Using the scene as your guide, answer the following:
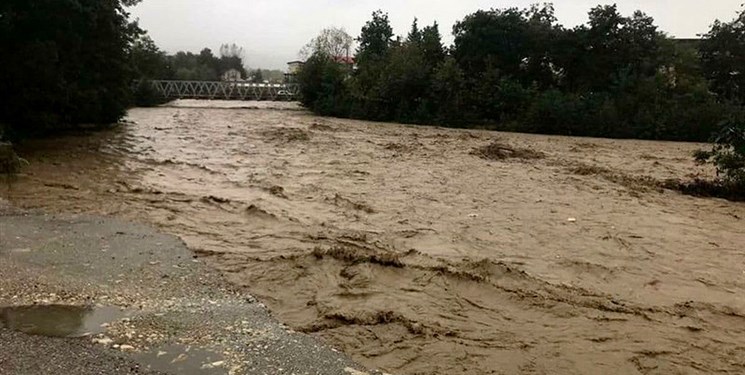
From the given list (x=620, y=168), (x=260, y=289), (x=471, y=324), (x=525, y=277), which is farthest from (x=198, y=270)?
(x=620, y=168)

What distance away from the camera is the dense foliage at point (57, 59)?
17.1m

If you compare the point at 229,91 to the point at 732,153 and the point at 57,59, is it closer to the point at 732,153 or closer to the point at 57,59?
the point at 57,59

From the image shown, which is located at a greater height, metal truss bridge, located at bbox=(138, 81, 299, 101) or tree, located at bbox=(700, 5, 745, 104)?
tree, located at bbox=(700, 5, 745, 104)

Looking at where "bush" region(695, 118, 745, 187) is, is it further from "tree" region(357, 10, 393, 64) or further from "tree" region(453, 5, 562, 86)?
"tree" region(357, 10, 393, 64)

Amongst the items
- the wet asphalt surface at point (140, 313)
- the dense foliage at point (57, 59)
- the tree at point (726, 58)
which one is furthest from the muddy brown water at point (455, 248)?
the tree at point (726, 58)

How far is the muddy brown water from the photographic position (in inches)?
220

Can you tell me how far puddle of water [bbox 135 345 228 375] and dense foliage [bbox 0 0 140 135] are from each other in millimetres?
14963

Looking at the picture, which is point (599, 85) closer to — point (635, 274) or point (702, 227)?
point (702, 227)

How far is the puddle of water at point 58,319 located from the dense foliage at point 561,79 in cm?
3093

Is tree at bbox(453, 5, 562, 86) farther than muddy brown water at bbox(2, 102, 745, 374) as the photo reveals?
Yes

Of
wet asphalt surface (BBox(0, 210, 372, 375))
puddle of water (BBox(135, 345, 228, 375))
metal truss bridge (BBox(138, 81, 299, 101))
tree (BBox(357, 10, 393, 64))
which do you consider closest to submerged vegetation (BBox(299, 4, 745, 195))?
tree (BBox(357, 10, 393, 64))

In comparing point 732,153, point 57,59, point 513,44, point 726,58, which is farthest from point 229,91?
point 732,153

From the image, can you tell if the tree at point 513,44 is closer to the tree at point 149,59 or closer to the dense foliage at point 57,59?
the dense foliage at point 57,59

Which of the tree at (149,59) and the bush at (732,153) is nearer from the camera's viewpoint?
the bush at (732,153)
